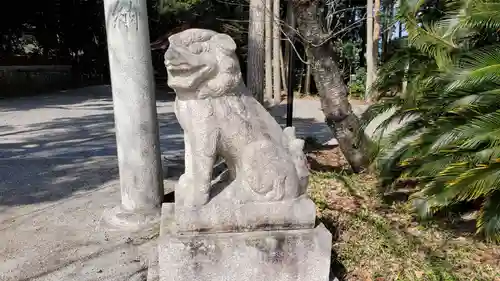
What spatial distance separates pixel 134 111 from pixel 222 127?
1.90 meters

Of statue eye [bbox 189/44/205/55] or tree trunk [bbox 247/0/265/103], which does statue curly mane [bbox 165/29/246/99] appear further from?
tree trunk [bbox 247/0/265/103]

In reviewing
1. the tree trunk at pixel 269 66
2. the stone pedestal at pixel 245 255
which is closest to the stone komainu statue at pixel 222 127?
the stone pedestal at pixel 245 255

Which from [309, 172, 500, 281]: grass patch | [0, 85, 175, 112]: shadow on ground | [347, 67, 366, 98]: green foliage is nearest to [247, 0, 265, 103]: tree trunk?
[309, 172, 500, 281]: grass patch

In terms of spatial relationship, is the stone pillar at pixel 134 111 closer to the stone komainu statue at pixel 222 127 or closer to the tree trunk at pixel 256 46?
the stone komainu statue at pixel 222 127

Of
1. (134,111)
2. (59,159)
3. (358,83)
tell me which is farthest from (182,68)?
(358,83)

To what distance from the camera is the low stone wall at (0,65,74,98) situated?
18.5 metres

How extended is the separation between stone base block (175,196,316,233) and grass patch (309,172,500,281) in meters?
0.98

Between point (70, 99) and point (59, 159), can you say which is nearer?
point (59, 159)

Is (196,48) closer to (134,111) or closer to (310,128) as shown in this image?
(134,111)

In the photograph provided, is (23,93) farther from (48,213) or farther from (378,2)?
(48,213)

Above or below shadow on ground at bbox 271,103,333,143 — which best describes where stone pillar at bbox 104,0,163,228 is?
above

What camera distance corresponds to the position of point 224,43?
2.52 meters

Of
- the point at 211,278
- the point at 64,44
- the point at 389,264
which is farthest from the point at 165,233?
the point at 64,44

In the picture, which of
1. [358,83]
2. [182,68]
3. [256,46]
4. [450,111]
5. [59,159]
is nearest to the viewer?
[182,68]
